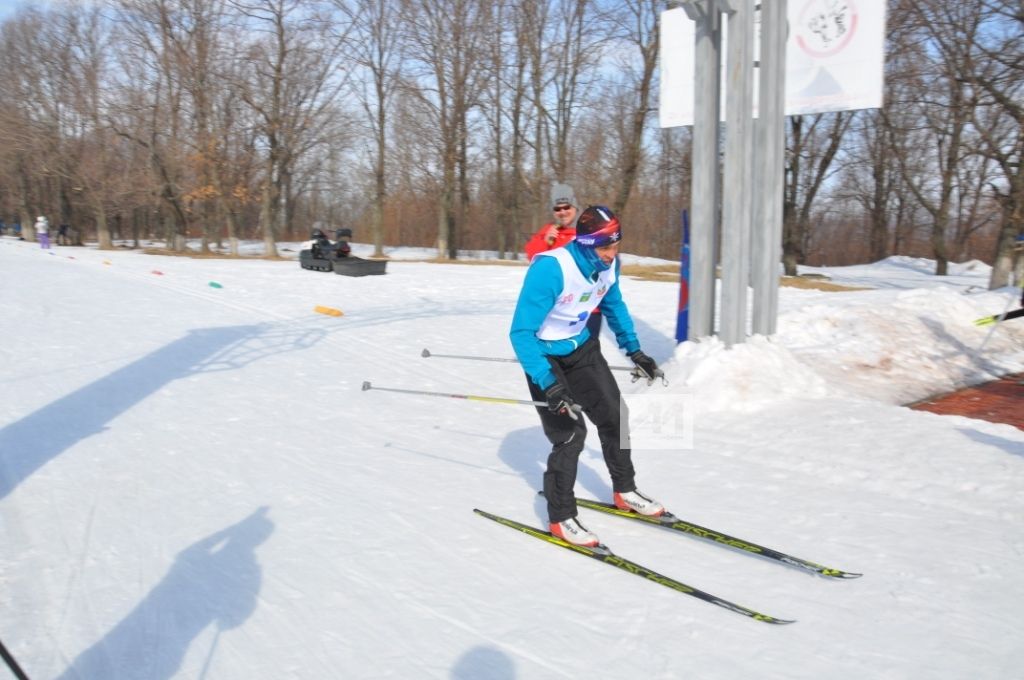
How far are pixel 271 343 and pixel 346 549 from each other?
6.62m

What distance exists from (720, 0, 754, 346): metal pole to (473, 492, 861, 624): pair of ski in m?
3.75

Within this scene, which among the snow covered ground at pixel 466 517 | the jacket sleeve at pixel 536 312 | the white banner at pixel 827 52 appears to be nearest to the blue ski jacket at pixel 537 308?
the jacket sleeve at pixel 536 312

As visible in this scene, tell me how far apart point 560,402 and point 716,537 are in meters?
1.25

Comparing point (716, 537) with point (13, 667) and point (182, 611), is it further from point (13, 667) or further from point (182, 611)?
point (13, 667)

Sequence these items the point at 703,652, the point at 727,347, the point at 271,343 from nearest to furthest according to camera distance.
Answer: the point at 703,652
the point at 727,347
the point at 271,343

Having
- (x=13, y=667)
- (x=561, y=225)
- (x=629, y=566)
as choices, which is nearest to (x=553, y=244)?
(x=561, y=225)

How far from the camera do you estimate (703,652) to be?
10.1 ft

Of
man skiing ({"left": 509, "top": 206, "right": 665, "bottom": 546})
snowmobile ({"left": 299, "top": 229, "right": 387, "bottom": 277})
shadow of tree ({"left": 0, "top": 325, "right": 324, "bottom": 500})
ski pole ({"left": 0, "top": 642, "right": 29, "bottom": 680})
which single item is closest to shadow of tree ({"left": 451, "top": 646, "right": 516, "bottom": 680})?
man skiing ({"left": 509, "top": 206, "right": 665, "bottom": 546})

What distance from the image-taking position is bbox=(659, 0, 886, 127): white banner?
859 centimetres

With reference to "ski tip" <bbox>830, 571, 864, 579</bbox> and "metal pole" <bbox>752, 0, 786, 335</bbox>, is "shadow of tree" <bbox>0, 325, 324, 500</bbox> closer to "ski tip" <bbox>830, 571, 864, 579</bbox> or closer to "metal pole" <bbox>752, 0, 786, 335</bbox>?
"ski tip" <bbox>830, 571, 864, 579</bbox>

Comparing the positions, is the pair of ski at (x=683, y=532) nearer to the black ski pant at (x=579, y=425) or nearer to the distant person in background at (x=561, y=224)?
the black ski pant at (x=579, y=425)

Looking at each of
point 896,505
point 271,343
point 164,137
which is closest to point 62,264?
point 271,343

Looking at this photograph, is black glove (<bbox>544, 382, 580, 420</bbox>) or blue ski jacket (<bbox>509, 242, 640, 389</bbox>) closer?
black glove (<bbox>544, 382, 580, 420</bbox>)

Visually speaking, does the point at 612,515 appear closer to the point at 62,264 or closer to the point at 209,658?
the point at 209,658
